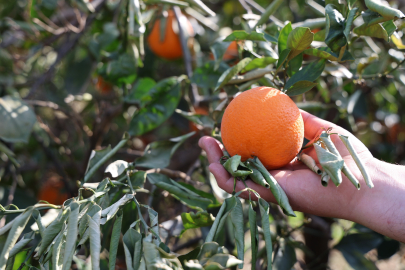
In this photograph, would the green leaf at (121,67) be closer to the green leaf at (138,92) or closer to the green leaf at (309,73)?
the green leaf at (138,92)

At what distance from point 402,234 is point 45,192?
1.56 metres

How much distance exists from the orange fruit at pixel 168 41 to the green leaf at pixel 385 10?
91 cm

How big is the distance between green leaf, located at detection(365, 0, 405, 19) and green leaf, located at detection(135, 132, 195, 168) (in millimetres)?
521

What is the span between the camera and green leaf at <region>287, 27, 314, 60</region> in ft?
2.17

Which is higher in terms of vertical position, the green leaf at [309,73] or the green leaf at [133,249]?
the green leaf at [309,73]

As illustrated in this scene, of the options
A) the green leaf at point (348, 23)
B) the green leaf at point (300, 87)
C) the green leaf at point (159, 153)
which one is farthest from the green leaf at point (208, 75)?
the green leaf at point (348, 23)

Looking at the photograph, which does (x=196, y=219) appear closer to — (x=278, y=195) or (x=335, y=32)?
(x=278, y=195)

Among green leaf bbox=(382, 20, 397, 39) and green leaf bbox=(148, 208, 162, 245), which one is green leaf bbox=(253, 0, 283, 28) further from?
green leaf bbox=(148, 208, 162, 245)

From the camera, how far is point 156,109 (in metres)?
1.04

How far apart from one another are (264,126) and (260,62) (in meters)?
0.22

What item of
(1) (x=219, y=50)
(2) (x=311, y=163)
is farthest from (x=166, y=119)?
(2) (x=311, y=163)

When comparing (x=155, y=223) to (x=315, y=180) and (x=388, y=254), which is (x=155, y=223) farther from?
(x=388, y=254)

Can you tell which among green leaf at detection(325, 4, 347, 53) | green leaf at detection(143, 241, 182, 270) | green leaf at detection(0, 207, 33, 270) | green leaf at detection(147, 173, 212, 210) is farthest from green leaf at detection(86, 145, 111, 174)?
green leaf at detection(325, 4, 347, 53)

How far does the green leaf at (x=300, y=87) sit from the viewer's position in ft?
2.40
